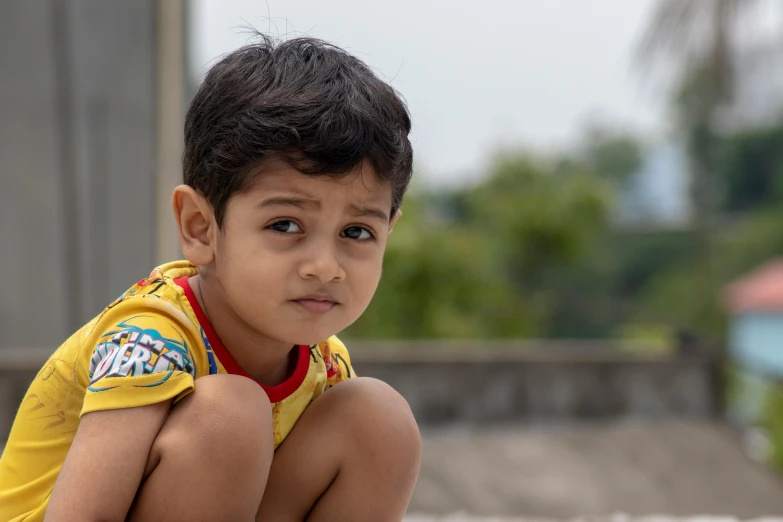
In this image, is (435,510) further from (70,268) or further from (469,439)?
(70,268)

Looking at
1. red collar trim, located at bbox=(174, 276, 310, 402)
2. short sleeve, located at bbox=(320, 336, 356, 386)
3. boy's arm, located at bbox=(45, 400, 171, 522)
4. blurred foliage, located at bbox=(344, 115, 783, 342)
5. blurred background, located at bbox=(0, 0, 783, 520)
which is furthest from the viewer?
blurred foliage, located at bbox=(344, 115, 783, 342)

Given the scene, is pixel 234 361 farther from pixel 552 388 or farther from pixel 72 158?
pixel 72 158

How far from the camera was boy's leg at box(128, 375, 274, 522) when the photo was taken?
39.3 inches

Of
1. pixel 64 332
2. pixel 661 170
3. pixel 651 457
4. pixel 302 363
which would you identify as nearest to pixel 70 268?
pixel 64 332

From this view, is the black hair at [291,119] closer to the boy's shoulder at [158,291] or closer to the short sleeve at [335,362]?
the boy's shoulder at [158,291]

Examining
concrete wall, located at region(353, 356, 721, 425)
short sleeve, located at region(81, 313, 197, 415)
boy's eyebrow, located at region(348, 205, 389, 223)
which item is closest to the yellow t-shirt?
short sleeve, located at region(81, 313, 197, 415)

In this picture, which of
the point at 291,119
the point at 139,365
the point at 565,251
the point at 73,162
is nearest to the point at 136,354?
the point at 139,365

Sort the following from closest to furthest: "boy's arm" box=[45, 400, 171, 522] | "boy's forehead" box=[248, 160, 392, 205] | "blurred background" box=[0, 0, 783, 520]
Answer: "boy's arm" box=[45, 400, 171, 522] < "boy's forehead" box=[248, 160, 392, 205] < "blurred background" box=[0, 0, 783, 520]

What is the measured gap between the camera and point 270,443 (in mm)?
1051

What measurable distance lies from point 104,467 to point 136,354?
13 cm

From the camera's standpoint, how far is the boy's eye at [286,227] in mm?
1039

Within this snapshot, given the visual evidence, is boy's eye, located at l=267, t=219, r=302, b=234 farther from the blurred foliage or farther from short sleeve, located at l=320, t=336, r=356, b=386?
the blurred foliage

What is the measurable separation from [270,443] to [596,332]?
5.91 m

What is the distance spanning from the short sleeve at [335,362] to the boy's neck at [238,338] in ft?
0.39
